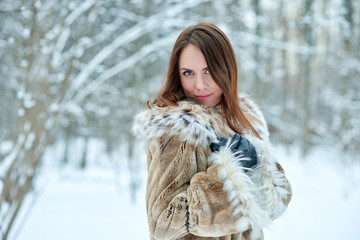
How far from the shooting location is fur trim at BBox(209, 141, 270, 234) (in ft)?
3.94

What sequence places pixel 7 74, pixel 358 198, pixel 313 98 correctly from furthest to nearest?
pixel 313 98, pixel 7 74, pixel 358 198

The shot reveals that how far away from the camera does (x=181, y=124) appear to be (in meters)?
1.24

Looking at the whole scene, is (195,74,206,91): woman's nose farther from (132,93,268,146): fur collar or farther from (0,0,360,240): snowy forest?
(0,0,360,240): snowy forest

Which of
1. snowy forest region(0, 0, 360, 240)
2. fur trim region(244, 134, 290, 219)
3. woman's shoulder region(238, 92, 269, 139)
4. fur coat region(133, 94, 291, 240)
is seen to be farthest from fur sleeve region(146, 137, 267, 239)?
snowy forest region(0, 0, 360, 240)

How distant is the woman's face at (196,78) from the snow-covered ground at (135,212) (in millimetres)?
2166

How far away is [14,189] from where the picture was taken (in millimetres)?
2855

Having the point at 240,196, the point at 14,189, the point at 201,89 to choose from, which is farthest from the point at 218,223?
the point at 14,189

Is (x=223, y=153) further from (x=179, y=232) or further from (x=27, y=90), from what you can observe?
(x=27, y=90)

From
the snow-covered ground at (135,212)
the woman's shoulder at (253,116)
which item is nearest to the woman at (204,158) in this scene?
the woman's shoulder at (253,116)

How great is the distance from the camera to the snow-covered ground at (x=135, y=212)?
4750 mm

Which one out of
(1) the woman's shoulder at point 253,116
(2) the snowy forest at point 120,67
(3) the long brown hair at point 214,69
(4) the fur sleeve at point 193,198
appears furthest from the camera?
(2) the snowy forest at point 120,67

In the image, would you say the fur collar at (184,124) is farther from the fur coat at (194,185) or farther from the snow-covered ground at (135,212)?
the snow-covered ground at (135,212)

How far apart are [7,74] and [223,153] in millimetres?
8804

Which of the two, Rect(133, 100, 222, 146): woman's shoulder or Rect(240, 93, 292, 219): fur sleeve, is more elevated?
Rect(133, 100, 222, 146): woman's shoulder
